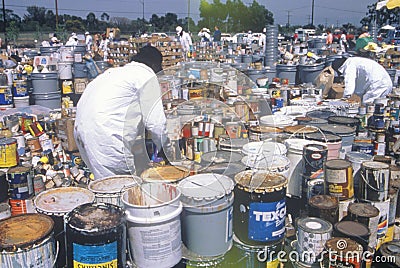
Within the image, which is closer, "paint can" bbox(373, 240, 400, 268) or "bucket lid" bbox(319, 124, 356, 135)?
"paint can" bbox(373, 240, 400, 268)

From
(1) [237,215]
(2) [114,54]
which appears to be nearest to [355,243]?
(1) [237,215]

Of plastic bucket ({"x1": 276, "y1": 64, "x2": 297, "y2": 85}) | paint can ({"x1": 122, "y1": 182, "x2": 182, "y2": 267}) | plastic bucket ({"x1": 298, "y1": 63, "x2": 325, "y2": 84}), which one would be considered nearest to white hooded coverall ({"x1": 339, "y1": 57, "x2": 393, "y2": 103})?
plastic bucket ({"x1": 298, "y1": 63, "x2": 325, "y2": 84})

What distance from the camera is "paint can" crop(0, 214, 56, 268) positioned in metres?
1.61

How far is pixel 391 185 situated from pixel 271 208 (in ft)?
3.63

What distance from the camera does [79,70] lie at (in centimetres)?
829

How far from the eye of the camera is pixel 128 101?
9.92ft

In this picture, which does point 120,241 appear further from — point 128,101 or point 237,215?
point 128,101

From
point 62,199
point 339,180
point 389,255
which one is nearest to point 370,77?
point 339,180

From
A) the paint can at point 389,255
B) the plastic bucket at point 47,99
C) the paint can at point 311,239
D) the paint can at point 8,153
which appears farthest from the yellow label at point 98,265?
the plastic bucket at point 47,99

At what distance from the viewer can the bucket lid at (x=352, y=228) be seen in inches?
83.2

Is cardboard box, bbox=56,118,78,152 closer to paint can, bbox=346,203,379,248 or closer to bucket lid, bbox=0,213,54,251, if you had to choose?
bucket lid, bbox=0,213,54,251

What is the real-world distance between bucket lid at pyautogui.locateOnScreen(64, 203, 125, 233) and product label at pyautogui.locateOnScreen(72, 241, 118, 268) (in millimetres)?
74

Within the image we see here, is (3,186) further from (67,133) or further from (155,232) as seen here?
(67,133)

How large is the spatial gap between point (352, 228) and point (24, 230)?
167 cm
